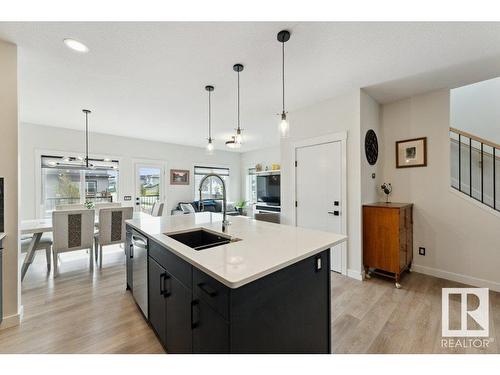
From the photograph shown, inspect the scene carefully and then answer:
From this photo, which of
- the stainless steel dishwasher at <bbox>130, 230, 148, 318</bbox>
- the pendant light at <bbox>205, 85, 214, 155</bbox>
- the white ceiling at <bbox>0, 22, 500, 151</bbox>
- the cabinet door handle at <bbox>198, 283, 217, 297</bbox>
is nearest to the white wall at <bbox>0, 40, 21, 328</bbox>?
the white ceiling at <bbox>0, 22, 500, 151</bbox>

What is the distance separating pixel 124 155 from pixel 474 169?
6810 mm

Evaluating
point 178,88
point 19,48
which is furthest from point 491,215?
point 19,48

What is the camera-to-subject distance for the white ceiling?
1.77 metres

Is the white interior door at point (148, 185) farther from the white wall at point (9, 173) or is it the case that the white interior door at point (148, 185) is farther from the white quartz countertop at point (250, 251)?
the white quartz countertop at point (250, 251)

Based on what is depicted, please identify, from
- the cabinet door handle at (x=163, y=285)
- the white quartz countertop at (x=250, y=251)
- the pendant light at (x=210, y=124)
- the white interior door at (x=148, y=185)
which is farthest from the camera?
→ the white interior door at (x=148, y=185)

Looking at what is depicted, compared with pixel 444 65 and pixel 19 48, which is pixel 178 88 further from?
pixel 444 65

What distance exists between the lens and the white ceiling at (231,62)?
5.80 feet

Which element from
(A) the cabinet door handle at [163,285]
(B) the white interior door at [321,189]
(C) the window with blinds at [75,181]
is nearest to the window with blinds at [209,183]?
(C) the window with blinds at [75,181]

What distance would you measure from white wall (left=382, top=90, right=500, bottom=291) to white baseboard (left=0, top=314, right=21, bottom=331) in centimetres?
468

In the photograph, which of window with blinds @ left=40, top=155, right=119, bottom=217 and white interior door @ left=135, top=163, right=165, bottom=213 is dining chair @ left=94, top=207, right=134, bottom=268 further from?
white interior door @ left=135, top=163, right=165, bottom=213

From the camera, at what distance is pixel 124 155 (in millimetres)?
5469

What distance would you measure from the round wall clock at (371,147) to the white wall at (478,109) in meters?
1.25

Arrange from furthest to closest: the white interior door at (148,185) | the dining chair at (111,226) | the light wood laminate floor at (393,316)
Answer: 1. the white interior door at (148,185)
2. the dining chair at (111,226)
3. the light wood laminate floor at (393,316)
